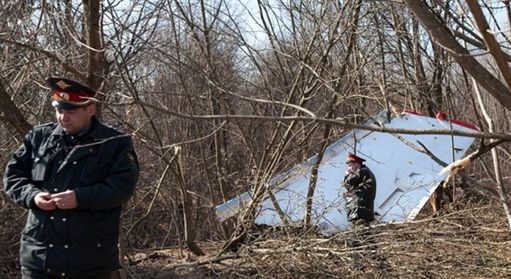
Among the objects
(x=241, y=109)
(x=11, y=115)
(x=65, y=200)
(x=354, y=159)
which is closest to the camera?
(x=65, y=200)

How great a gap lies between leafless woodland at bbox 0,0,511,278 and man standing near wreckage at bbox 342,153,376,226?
15.0 inches

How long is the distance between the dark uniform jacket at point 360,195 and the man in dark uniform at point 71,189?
3.42 metres

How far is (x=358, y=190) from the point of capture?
21.6 ft

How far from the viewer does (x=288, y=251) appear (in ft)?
18.4

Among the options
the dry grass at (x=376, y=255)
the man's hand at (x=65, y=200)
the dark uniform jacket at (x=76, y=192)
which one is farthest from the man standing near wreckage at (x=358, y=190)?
the man's hand at (x=65, y=200)

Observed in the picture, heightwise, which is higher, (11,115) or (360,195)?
(11,115)

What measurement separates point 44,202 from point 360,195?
4.00m

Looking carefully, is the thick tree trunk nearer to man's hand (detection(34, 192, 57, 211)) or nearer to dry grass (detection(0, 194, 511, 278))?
man's hand (detection(34, 192, 57, 211))

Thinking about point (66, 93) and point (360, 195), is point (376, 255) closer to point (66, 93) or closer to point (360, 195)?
point (360, 195)

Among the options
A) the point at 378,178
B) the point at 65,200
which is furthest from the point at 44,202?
the point at 378,178

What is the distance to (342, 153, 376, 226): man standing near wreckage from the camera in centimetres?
649

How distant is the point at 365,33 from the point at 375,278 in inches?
120

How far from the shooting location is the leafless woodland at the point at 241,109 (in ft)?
17.6

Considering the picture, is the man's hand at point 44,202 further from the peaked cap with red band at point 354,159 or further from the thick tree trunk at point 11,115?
the peaked cap with red band at point 354,159
